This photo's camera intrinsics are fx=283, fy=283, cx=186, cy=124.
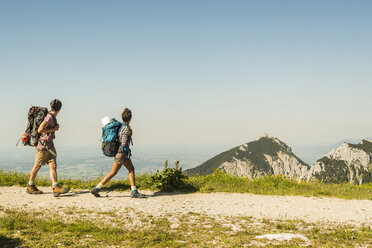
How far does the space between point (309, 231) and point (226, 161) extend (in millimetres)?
101957

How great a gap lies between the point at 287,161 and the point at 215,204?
384 feet

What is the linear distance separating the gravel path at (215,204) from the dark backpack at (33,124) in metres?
1.79

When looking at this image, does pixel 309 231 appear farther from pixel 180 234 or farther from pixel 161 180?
pixel 161 180

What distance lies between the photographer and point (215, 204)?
29.2ft

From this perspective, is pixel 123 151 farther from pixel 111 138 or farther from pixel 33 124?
pixel 33 124

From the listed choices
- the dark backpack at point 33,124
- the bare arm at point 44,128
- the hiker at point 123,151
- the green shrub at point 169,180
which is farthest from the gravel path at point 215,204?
the bare arm at point 44,128

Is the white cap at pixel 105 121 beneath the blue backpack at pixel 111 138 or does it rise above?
above

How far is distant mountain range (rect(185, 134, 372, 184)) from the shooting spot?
82375 millimetres

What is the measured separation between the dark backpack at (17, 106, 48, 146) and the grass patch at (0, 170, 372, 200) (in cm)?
253

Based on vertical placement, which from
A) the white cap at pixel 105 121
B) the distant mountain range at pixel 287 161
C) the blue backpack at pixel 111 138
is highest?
the white cap at pixel 105 121

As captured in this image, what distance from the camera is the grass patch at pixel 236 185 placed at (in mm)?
10727

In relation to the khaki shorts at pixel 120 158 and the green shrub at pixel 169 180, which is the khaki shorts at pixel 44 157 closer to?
the khaki shorts at pixel 120 158

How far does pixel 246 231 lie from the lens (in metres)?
6.12

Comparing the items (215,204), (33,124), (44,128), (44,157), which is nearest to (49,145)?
(44,157)
